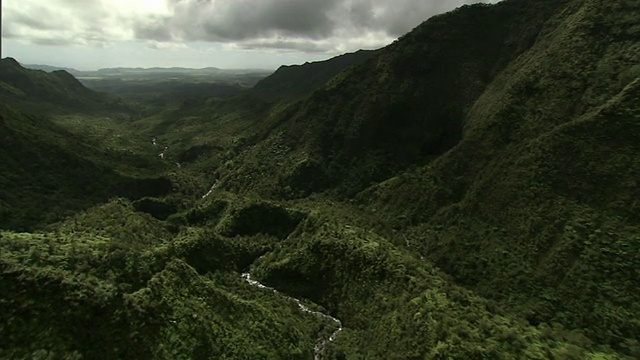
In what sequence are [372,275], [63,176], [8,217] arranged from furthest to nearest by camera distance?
1. [63,176]
2. [8,217]
3. [372,275]

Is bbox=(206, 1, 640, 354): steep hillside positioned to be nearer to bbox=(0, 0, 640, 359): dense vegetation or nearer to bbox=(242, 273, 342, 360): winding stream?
bbox=(0, 0, 640, 359): dense vegetation

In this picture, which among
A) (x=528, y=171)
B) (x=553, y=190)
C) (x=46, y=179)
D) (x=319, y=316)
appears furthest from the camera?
(x=46, y=179)

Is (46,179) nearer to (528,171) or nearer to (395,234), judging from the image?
(395,234)

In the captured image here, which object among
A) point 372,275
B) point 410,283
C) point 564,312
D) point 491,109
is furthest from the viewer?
point 491,109

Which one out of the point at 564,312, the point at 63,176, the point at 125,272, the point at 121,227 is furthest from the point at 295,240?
the point at 63,176

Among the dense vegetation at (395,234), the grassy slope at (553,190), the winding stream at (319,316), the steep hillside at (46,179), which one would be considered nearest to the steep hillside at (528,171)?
the grassy slope at (553,190)

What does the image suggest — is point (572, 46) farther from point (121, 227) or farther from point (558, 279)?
point (121, 227)

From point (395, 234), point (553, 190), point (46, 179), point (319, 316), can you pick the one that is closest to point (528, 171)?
point (553, 190)

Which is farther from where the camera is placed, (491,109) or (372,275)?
(491,109)
